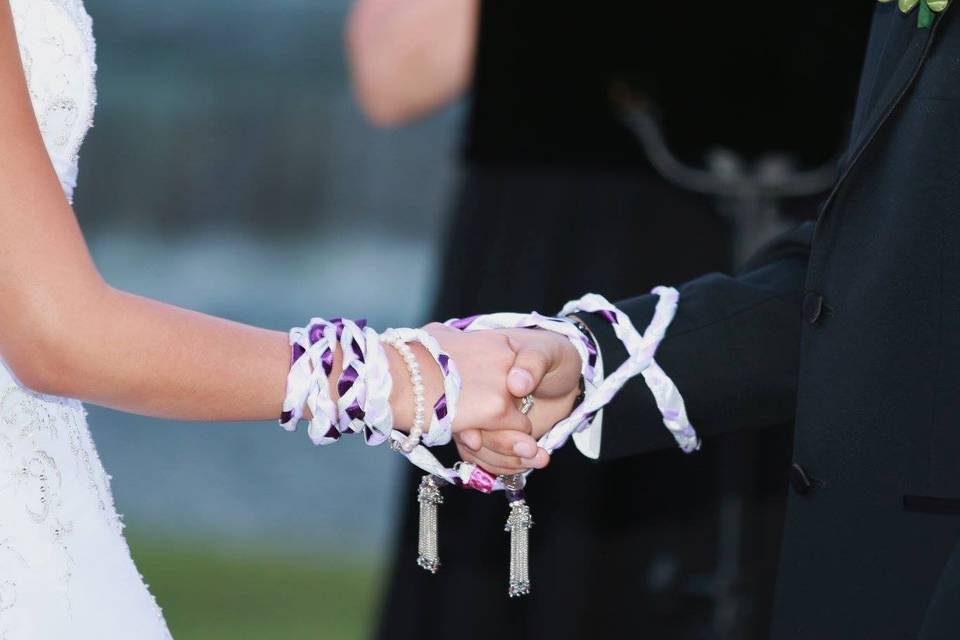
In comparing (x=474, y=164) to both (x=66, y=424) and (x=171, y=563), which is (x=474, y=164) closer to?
(x=66, y=424)

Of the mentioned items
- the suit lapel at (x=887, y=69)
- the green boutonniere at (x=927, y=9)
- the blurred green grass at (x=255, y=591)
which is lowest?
the blurred green grass at (x=255, y=591)

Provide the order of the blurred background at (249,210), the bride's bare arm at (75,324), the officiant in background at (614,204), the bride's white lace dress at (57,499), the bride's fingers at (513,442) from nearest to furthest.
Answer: the bride's bare arm at (75,324) → the bride's white lace dress at (57,499) → the bride's fingers at (513,442) → the officiant in background at (614,204) → the blurred background at (249,210)

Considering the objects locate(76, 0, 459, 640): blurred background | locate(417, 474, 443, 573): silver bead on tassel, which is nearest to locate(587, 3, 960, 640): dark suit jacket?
locate(417, 474, 443, 573): silver bead on tassel

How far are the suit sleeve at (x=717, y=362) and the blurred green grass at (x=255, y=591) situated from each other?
2209mm

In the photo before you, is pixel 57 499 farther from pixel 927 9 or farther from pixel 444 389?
pixel 927 9

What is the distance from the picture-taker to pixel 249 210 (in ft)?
16.4

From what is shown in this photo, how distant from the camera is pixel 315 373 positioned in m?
1.33

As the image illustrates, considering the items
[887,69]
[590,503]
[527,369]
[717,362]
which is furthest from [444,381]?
[590,503]

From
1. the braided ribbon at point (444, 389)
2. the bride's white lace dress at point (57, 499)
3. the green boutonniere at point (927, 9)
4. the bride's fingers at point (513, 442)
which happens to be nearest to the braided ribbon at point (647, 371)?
the bride's fingers at point (513, 442)

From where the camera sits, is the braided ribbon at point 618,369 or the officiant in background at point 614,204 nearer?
the braided ribbon at point 618,369

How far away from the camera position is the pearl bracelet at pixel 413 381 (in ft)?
4.60

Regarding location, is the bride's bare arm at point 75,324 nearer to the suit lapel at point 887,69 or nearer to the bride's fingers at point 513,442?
the bride's fingers at point 513,442

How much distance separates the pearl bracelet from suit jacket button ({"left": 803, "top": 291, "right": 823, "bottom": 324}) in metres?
0.41

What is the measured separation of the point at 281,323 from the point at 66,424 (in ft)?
11.4
